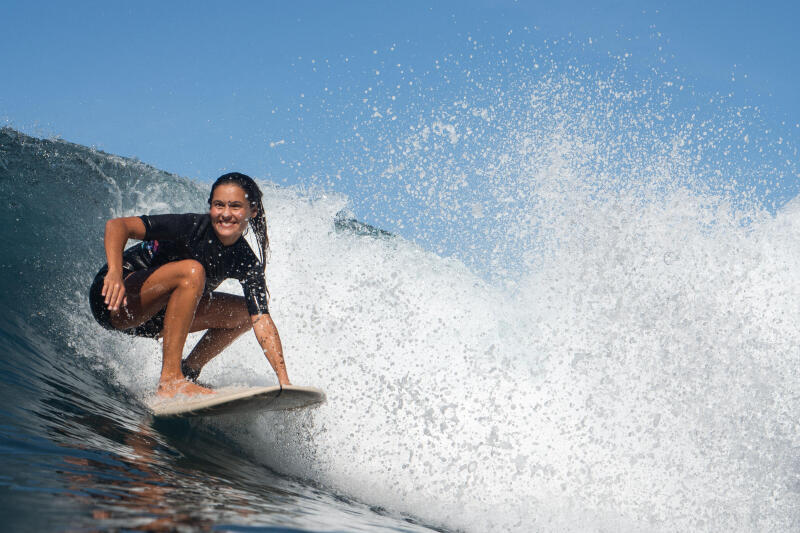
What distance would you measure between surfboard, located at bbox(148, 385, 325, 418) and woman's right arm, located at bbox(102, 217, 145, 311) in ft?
1.89

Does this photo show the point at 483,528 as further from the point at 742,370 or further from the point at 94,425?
the point at 742,370

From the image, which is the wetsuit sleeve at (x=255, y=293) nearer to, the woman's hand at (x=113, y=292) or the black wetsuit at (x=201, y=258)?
the black wetsuit at (x=201, y=258)

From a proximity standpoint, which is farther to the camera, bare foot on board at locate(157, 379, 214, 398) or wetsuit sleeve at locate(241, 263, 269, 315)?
wetsuit sleeve at locate(241, 263, 269, 315)

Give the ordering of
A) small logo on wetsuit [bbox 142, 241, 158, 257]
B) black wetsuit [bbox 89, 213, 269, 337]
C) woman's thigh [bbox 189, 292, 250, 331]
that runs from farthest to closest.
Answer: woman's thigh [bbox 189, 292, 250, 331] < small logo on wetsuit [bbox 142, 241, 158, 257] < black wetsuit [bbox 89, 213, 269, 337]

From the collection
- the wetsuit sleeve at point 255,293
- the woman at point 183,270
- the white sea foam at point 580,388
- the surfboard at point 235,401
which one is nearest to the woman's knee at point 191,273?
the woman at point 183,270

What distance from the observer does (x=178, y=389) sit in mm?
3117

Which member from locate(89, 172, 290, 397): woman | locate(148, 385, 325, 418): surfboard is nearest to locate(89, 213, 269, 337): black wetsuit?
locate(89, 172, 290, 397): woman

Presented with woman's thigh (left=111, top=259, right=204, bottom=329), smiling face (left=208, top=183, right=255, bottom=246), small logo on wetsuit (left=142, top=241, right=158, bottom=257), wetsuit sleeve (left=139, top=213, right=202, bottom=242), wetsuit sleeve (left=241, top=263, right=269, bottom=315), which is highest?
smiling face (left=208, top=183, right=255, bottom=246)

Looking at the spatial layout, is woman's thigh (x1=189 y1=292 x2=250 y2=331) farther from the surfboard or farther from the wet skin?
the surfboard

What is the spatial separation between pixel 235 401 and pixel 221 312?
910 mm

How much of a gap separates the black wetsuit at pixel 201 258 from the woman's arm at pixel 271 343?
0.21 ft

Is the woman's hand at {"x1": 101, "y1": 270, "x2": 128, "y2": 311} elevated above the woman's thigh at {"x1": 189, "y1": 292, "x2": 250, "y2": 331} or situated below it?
below

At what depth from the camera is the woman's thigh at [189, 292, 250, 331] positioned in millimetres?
3674

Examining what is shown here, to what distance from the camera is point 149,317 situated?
3441 millimetres
